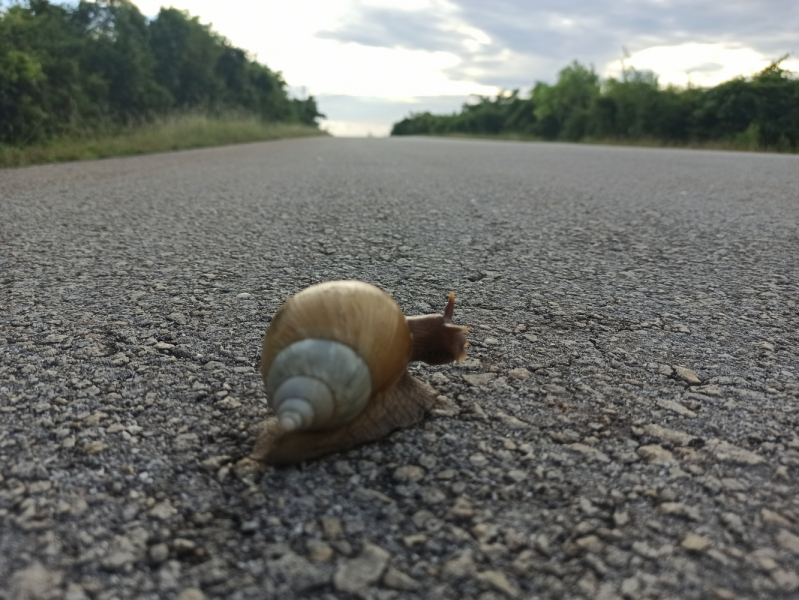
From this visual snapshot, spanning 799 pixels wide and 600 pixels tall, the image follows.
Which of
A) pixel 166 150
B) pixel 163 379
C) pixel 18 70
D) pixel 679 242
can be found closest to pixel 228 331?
pixel 163 379

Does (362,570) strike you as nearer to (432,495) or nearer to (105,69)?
(432,495)

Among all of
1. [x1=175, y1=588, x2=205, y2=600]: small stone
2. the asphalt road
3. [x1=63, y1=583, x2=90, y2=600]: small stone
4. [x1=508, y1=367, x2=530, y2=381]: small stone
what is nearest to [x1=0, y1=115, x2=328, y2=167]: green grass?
the asphalt road

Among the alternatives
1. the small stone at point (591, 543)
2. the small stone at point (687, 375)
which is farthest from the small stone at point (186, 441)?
the small stone at point (687, 375)

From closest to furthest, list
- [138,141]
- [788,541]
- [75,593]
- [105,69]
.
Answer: [75,593] → [788,541] → [138,141] → [105,69]

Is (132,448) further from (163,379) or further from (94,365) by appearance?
(94,365)

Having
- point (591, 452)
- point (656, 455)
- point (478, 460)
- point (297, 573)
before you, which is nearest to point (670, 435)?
point (656, 455)

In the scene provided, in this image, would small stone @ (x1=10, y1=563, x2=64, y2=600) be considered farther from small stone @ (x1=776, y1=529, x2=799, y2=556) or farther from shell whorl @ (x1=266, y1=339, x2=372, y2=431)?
small stone @ (x1=776, y1=529, x2=799, y2=556)
